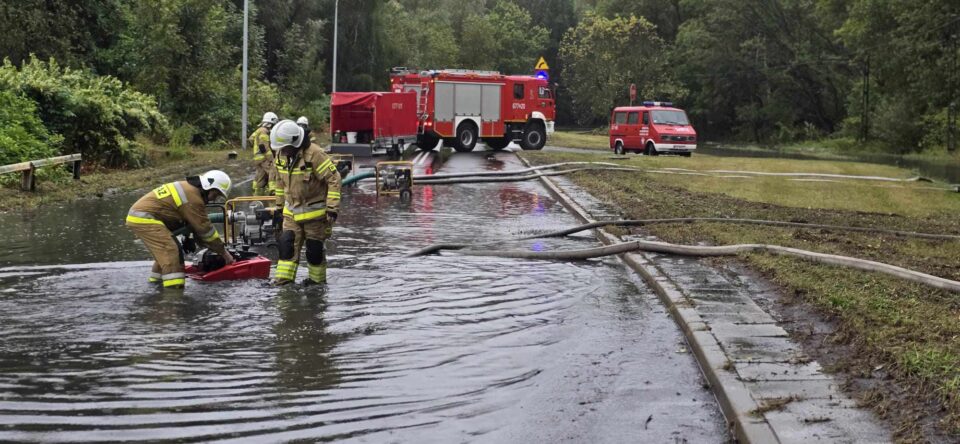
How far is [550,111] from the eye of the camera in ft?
116

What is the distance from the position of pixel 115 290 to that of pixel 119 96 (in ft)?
53.6

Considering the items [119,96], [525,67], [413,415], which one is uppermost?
[525,67]

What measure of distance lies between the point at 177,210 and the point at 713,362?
5.39 meters

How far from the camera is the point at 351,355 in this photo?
21.6 ft

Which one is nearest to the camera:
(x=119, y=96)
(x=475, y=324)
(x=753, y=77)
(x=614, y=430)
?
(x=614, y=430)

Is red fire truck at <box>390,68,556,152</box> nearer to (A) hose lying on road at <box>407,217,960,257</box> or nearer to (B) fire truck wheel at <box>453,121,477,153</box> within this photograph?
(B) fire truck wheel at <box>453,121,477,153</box>

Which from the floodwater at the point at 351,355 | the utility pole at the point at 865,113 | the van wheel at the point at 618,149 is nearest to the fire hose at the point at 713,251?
the floodwater at the point at 351,355

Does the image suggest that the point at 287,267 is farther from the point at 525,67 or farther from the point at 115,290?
the point at 525,67

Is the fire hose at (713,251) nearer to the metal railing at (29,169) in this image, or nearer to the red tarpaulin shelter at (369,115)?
the metal railing at (29,169)

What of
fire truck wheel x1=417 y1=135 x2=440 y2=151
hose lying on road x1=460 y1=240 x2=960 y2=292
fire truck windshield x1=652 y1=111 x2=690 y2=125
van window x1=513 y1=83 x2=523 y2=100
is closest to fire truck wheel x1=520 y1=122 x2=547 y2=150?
van window x1=513 y1=83 x2=523 y2=100

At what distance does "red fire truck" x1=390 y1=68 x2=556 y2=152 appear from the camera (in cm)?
3212

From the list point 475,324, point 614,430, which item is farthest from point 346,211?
point 614,430

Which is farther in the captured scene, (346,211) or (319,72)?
(319,72)

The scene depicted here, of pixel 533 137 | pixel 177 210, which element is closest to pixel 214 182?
pixel 177 210
